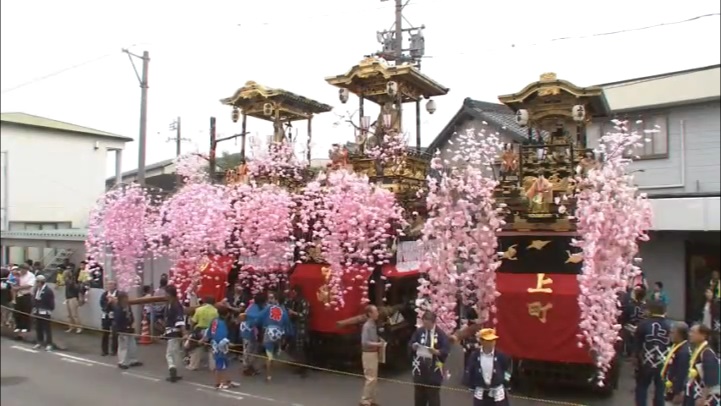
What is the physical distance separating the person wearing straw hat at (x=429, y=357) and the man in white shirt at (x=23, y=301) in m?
4.33

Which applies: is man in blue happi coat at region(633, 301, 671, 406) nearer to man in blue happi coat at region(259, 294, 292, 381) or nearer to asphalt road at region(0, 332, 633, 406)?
asphalt road at region(0, 332, 633, 406)

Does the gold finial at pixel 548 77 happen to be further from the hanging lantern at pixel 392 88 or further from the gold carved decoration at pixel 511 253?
the hanging lantern at pixel 392 88

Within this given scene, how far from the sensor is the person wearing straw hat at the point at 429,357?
7.71 metres

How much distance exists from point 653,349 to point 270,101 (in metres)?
8.87

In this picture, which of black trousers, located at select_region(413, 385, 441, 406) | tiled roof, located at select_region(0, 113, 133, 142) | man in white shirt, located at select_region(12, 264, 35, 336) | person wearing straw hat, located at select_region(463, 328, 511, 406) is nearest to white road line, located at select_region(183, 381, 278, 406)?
black trousers, located at select_region(413, 385, 441, 406)

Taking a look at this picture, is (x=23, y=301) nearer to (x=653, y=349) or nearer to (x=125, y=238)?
(x=125, y=238)

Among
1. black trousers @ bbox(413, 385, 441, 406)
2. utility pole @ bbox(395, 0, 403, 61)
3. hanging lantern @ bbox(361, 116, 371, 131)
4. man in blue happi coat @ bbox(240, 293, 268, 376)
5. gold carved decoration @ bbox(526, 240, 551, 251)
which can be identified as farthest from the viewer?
utility pole @ bbox(395, 0, 403, 61)

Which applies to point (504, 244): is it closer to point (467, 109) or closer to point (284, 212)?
point (284, 212)

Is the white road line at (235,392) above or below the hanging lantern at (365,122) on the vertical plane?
below

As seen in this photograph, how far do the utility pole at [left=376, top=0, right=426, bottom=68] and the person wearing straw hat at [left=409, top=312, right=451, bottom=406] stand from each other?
7297mm

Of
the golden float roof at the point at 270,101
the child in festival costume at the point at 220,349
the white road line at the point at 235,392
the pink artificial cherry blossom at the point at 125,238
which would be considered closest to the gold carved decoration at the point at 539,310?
the white road line at the point at 235,392

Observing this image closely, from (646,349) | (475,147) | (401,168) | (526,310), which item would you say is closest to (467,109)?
(401,168)

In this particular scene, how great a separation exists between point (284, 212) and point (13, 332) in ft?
20.4

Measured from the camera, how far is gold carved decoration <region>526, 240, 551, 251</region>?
9047 millimetres
